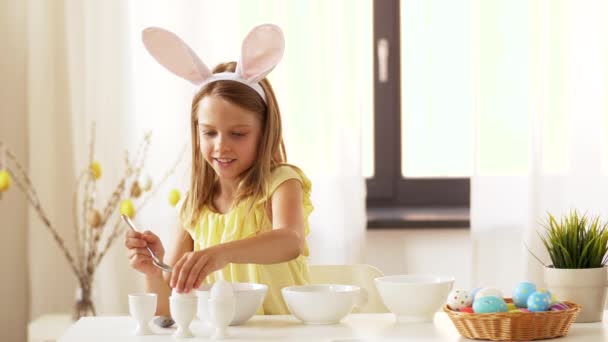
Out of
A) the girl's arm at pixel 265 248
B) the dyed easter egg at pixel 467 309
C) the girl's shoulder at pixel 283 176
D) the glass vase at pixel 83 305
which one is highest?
the girl's shoulder at pixel 283 176

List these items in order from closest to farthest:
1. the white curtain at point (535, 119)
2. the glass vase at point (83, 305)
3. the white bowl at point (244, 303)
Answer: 1. the white bowl at point (244, 303)
2. the glass vase at point (83, 305)
3. the white curtain at point (535, 119)

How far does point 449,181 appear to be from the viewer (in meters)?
3.22

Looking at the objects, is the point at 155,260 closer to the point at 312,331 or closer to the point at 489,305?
the point at 312,331

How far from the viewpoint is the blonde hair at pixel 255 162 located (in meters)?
1.88

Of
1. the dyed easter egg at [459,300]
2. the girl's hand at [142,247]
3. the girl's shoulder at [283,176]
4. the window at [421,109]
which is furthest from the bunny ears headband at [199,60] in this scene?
the window at [421,109]

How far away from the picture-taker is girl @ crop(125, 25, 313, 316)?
173 centimetres

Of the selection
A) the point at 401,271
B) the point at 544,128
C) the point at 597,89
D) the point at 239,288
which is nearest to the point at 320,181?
the point at 401,271

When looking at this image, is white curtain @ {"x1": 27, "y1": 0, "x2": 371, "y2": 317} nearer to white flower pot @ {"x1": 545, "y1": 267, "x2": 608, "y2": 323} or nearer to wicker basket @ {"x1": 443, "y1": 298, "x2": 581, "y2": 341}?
white flower pot @ {"x1": 545, "y1": 267, "x2": 608, "y2": 323}

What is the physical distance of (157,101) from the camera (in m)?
2.99

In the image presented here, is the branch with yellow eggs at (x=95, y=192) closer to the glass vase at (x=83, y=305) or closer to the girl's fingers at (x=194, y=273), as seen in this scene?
the glass vase at (x=83, y=305)

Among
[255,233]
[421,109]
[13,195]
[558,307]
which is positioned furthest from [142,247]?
[421,109]

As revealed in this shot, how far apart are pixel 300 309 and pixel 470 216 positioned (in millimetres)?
1554

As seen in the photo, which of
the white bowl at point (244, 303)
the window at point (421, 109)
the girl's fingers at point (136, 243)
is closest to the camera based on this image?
the white bowl at point (244, 303)

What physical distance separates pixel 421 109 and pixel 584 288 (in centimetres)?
168
